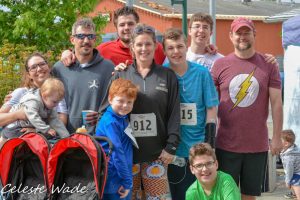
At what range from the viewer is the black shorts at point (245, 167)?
17.9ft

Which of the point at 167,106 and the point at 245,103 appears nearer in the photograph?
the point at 167,106

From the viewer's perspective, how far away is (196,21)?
5656mm

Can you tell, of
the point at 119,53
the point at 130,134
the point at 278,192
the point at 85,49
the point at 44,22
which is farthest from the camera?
the point at 44,22

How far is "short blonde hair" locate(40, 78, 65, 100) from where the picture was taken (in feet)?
16.3

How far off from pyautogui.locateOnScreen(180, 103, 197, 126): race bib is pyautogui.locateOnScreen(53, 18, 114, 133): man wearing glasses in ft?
2.36

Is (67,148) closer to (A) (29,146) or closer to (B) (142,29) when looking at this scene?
(A) (29,146)

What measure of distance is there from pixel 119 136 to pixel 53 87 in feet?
2.32

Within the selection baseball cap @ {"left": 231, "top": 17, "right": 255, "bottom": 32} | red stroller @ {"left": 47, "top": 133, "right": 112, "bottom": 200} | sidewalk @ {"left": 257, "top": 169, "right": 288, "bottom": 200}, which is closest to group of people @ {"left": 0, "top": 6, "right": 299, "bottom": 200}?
baseball cap @ {"left": 231, "top": 17, "right": 255, "bottom": 32}

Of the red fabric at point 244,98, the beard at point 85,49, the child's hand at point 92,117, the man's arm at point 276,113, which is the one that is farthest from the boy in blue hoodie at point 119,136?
the man's arm at point 276,113

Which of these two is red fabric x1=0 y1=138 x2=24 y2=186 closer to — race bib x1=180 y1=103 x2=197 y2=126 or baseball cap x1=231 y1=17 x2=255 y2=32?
race bib x1=180 y1=103 x2=197 y2=126

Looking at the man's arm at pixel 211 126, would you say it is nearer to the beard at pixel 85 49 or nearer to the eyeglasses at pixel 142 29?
the eyeglasses at pixel 142 29

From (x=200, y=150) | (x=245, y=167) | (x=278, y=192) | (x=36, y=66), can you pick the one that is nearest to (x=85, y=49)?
(x=36, y=66)

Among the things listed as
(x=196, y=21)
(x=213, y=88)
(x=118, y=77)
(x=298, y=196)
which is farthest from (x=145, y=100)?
(x=298, y=196)

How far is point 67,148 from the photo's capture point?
4777 millimetres
